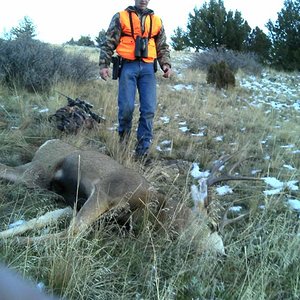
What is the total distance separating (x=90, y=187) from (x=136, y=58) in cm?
237

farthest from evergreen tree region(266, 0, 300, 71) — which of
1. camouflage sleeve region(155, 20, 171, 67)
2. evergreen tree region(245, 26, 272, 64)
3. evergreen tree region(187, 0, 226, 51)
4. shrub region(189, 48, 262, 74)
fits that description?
camouflage sleeve region(155, 20, 171, 67)

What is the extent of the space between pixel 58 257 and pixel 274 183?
11.0 feet

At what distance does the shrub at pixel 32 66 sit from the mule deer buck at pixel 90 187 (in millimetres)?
3847

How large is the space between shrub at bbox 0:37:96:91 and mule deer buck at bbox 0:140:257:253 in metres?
3.85

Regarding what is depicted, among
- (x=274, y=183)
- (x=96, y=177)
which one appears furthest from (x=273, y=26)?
(x=96, y=177)

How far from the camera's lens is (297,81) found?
18641 mm

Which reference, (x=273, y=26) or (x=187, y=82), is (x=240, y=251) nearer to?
(x=187, y=82)

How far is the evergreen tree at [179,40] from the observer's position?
30.0 m

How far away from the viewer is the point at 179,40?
101 feet

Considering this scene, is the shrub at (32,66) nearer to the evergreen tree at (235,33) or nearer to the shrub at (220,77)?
the shrub at (220,77)

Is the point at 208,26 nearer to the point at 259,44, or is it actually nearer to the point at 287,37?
the point at 259,44

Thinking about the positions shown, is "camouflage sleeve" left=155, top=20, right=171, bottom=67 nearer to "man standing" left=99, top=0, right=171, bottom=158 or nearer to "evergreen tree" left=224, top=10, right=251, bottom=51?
"man standing" left=99, top=0, right=171, bottom=158

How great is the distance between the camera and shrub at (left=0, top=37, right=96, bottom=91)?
8.10 metres

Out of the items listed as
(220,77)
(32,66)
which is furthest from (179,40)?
(32,66)
